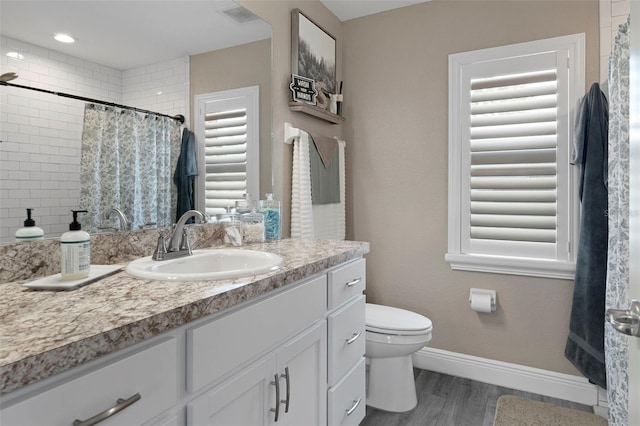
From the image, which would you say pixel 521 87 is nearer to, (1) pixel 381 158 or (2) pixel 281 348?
(1) pixel 381 158

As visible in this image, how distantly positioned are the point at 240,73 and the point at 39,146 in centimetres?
101

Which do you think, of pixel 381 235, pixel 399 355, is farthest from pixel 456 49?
pixel 399 355

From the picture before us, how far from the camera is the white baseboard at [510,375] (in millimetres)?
2160

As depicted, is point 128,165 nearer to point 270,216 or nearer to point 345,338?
point 270,216

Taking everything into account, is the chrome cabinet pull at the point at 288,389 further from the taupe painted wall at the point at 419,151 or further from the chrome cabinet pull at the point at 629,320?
the taupe painted wall at the point at 419,151

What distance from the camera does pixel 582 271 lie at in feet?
6.61

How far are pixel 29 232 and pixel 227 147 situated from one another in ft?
2.94

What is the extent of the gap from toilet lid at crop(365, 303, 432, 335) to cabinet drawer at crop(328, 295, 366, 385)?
0.90ft

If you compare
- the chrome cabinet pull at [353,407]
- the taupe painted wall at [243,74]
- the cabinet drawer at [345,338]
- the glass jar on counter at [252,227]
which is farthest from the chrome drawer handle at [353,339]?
the taupe painted wall at [243,74]

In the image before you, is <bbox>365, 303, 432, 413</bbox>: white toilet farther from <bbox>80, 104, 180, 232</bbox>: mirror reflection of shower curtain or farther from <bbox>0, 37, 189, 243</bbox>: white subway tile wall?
<bbox>0, 37, 189, 243</bbox>: white subway tile wall

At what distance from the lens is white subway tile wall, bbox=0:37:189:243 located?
3.39ft

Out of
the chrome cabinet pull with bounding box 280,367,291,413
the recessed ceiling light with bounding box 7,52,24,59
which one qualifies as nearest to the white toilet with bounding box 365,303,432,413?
the chrome cabinet pull with bounding box 280,367,291,413

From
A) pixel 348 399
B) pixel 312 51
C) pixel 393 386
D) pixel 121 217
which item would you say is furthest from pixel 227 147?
pixel 393 386

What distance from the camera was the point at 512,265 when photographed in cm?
225
